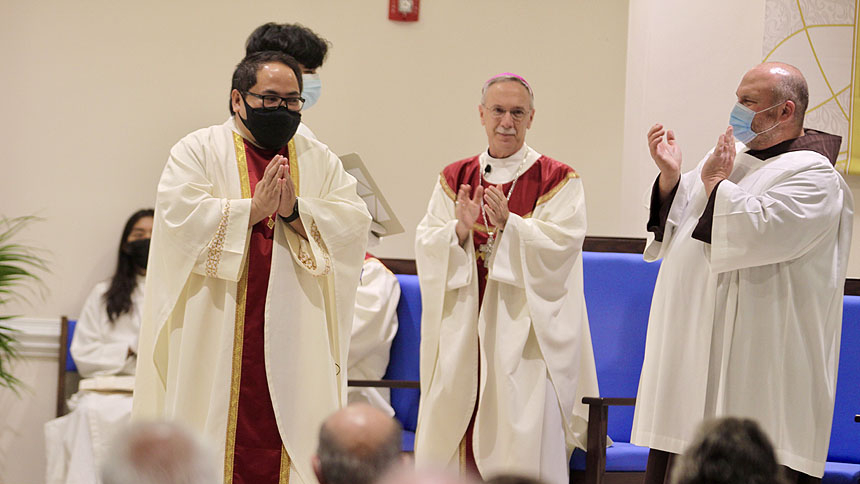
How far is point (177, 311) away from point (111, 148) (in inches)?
123

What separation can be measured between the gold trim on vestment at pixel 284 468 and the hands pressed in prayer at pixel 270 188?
0.90 meters

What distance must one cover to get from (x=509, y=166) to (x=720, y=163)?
1.11m

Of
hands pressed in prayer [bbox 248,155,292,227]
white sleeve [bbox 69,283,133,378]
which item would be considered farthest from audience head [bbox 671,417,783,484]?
white sleeve [bbox 69,283,133,378]

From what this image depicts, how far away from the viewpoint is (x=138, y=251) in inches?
254

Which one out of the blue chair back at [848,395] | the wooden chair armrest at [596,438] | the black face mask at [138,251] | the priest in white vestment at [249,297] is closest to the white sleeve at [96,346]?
the black face mask at [138,251]

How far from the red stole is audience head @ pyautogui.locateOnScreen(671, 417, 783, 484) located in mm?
3280

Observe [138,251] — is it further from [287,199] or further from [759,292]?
[759,292]

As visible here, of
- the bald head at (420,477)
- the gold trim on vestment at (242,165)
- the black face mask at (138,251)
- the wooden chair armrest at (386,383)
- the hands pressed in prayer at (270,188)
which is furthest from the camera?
the black face mask at (138,251)

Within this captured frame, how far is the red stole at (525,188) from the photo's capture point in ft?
16.3

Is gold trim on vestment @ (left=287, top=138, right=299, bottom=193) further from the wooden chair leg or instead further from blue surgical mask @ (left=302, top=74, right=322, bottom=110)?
the wooden chair leg

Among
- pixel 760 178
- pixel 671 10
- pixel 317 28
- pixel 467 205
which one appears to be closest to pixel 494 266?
pixel 467 205

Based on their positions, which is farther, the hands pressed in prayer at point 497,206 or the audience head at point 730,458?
the hands pressed in prayer at point 497,206

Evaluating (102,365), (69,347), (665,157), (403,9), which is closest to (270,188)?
(665,157)

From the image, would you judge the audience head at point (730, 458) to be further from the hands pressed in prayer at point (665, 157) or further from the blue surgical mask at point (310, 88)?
the blue surgical mask at point (310, 88)
